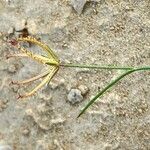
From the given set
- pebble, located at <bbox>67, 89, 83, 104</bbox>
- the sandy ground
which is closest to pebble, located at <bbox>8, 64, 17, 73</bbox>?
the sandy ground

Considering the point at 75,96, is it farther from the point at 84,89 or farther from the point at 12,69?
the point at 12,69

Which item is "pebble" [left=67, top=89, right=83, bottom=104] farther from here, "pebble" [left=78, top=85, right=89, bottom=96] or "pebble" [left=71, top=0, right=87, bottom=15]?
"pebble" [left=71, top=0, right=87, bottom=15]

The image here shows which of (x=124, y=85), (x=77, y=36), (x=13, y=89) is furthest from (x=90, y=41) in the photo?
(x=13, y=89)

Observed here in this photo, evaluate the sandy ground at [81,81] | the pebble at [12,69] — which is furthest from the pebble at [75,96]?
the pebble at [12,69]

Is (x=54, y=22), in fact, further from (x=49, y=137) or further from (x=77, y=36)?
(x=49, y=137)

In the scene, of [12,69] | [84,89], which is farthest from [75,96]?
[12,69]

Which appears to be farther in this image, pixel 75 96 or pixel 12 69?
pixel 12 69
